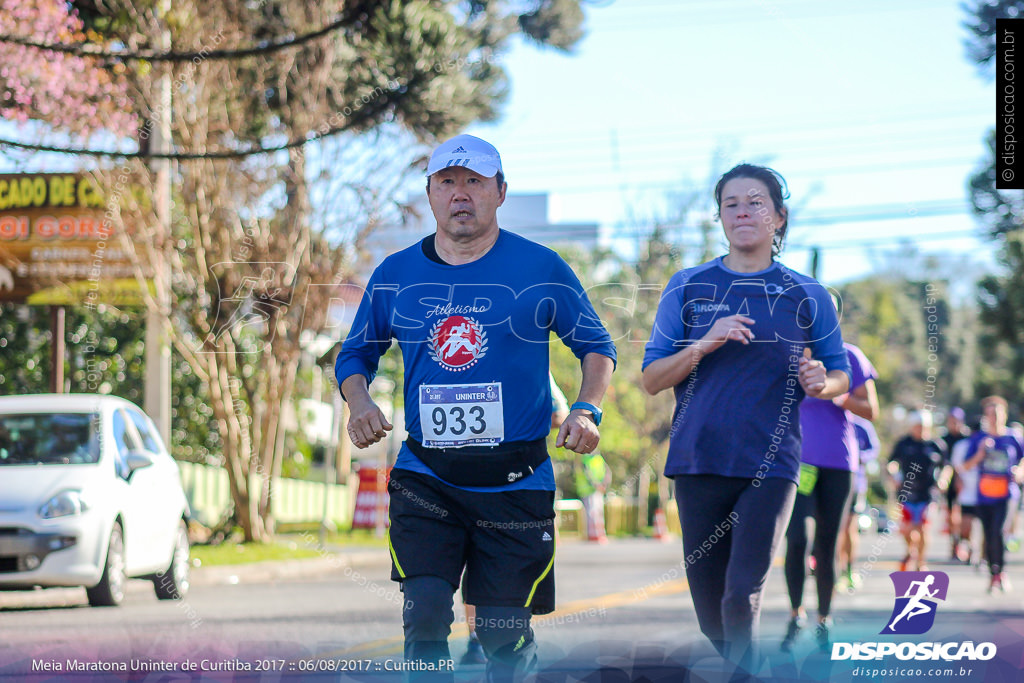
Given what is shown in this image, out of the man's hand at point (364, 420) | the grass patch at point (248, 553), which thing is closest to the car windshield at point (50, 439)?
the grass patch at point (248, 553)

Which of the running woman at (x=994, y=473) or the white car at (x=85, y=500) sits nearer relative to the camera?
the white car at (x=85, y=500)

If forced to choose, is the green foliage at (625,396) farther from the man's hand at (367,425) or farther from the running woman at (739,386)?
the man's hand at (367,425)

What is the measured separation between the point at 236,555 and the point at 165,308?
2.92m

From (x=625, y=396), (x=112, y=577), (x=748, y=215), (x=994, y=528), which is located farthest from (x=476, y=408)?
(x=625, y=396)

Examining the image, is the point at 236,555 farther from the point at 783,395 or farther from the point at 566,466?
the point at 566,466

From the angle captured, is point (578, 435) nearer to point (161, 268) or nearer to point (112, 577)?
point (112, 577)

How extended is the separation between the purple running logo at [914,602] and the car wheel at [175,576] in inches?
263

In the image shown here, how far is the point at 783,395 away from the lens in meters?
5.21

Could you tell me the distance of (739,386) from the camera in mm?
5180

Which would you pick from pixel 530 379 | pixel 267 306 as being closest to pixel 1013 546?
pixel 267 306

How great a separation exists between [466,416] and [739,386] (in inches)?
50.3

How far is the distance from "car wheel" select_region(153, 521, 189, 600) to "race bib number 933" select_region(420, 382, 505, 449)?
6938mm

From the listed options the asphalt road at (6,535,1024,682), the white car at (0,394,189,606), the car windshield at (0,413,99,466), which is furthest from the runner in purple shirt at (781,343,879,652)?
the car windshield at (0,413,99,466)

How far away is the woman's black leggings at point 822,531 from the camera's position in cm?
712
